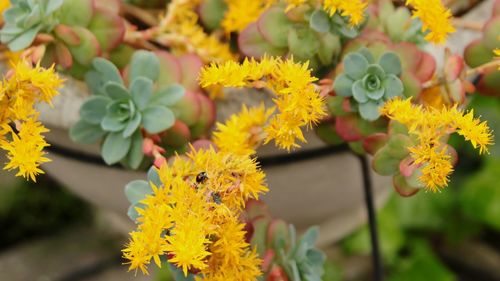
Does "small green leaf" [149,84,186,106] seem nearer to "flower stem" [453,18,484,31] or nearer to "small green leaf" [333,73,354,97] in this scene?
"small green leaf" [333,73,354,97]

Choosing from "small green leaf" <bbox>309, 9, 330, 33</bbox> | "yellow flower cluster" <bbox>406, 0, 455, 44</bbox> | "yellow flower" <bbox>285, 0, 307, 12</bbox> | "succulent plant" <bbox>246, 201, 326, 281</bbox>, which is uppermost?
"yellow flower" <bbox>285, 0, 307, 12</bbox>

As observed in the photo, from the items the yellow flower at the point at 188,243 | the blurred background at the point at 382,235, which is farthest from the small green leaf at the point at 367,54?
the blurred background at the point at 382,235

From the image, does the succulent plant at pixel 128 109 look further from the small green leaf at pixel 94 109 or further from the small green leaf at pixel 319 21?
the small green leaf at pixel 319 21

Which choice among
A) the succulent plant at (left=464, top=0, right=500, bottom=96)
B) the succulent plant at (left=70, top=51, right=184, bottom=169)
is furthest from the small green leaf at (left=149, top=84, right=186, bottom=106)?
the succulent plant at (left=464, top=0, right=500, bottom=96)

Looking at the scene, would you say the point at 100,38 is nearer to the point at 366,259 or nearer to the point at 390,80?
the point at 390,80

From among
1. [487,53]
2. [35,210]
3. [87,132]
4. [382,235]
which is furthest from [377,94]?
[35,210]
